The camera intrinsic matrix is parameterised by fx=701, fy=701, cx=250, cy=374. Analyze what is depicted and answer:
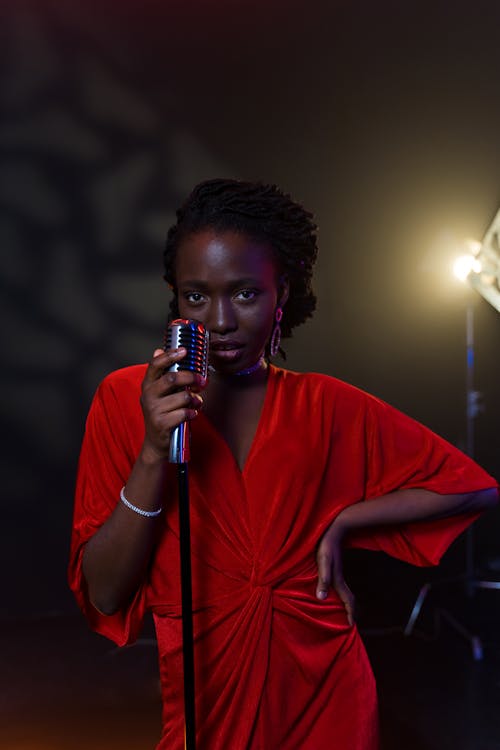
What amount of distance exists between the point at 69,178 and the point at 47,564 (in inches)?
71.7

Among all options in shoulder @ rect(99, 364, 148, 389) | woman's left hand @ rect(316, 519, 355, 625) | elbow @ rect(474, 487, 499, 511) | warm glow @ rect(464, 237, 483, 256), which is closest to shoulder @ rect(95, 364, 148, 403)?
shoulder @ rect(99, 364, 148, 389)

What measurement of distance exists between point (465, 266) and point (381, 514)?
2407 mm

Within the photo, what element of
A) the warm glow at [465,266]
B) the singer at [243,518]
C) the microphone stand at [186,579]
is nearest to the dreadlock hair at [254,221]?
the singer at [243,518]

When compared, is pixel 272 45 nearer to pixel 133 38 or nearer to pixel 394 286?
pixel 133 38

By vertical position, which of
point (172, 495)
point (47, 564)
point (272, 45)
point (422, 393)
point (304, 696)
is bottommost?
point (47, 564)

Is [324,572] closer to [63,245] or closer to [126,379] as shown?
[126,379]

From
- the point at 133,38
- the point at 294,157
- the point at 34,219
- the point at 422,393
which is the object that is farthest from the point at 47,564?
the point at 133,38

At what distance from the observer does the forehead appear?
972 mm

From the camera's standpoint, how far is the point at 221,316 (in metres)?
0.95

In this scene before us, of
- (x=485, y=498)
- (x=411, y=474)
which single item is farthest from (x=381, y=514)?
(x=485, y=498)

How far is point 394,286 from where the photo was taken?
11.2ft

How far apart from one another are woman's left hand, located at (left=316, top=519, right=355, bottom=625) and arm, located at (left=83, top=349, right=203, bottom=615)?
0.83 feet

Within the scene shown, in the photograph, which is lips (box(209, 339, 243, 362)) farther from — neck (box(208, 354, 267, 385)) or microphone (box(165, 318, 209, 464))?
microphone (box(165, 318, 209, 464))

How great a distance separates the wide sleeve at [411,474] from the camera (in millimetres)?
1142
